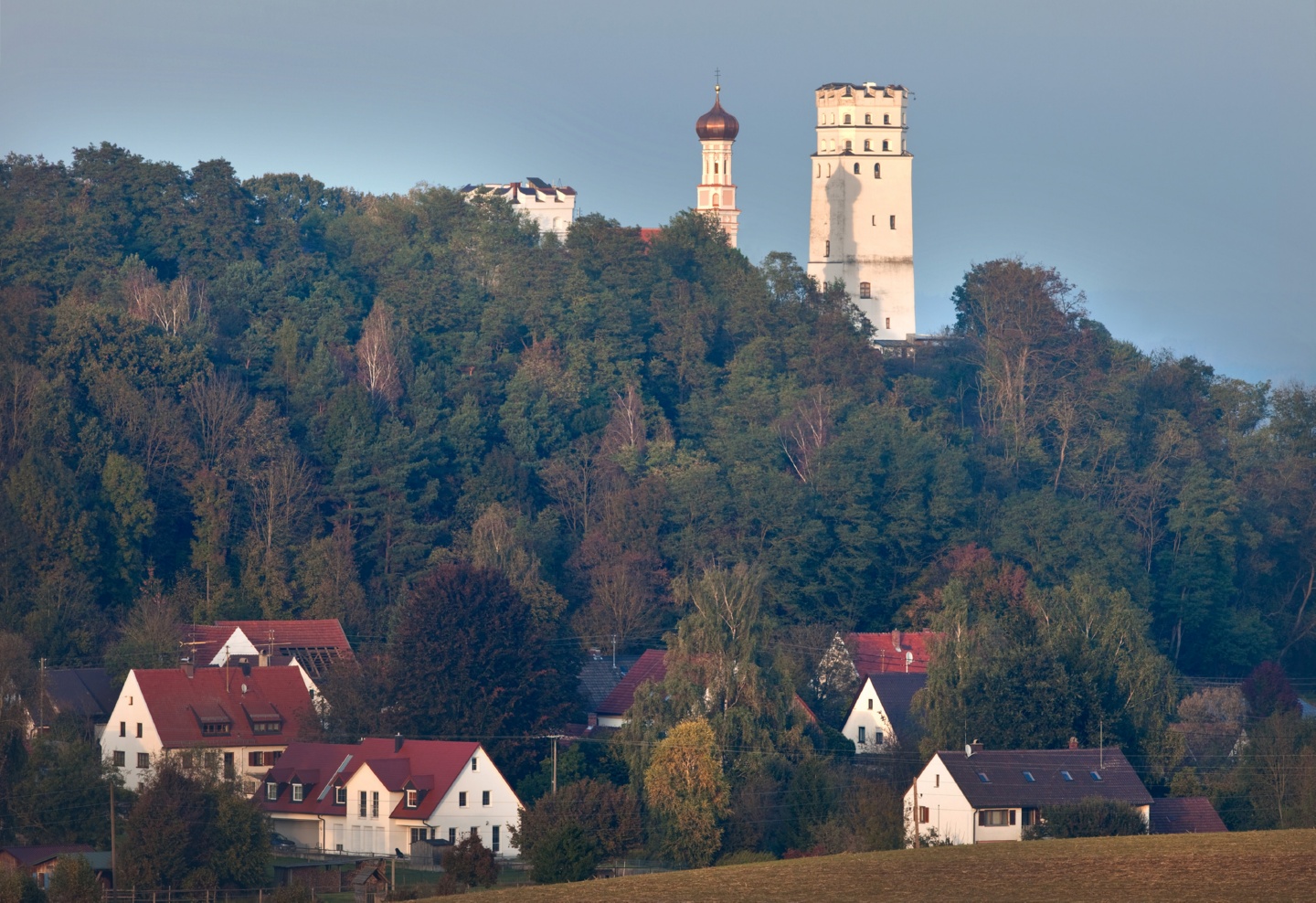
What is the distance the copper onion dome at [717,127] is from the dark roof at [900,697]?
5538 cm

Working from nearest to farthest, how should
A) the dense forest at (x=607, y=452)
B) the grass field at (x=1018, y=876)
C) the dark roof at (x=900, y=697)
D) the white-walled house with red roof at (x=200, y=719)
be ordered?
the grass field at (x=1018, y=876) → the white-walled house with red roof at (x=200, y=719) → the dark roof at (x=900, y=697) → the dense forest at (x=607, y=452)

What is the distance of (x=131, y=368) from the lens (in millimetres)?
69125

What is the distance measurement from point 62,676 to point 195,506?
429 inches

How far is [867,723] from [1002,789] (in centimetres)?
1202

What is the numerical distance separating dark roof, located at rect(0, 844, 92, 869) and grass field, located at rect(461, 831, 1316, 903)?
33.5 ft

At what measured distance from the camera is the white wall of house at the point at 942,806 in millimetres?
47094

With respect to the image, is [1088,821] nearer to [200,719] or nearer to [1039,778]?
[1039,778]

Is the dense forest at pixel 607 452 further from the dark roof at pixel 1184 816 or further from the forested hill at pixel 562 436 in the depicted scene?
the dark roof at pixel 1184 816

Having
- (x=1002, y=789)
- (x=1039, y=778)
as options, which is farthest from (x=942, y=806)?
(x=1039, y=778)

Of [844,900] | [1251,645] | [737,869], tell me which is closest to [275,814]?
[737,869]

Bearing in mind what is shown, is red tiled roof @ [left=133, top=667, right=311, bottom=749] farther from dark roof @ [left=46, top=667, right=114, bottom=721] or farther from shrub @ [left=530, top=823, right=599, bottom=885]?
shrub @ [left=530, top=823, right=599, bottom=885]

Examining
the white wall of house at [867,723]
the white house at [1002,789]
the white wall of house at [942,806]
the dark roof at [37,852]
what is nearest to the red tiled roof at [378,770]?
the dark roof at [37,852]

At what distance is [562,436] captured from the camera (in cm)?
7719

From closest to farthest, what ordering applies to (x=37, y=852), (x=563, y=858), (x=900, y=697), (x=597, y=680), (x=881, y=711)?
(x=563, y=858) < (x=37, y=852) < (x=881, y=711) < (x=900, y=697) < (x=597, y=680)
